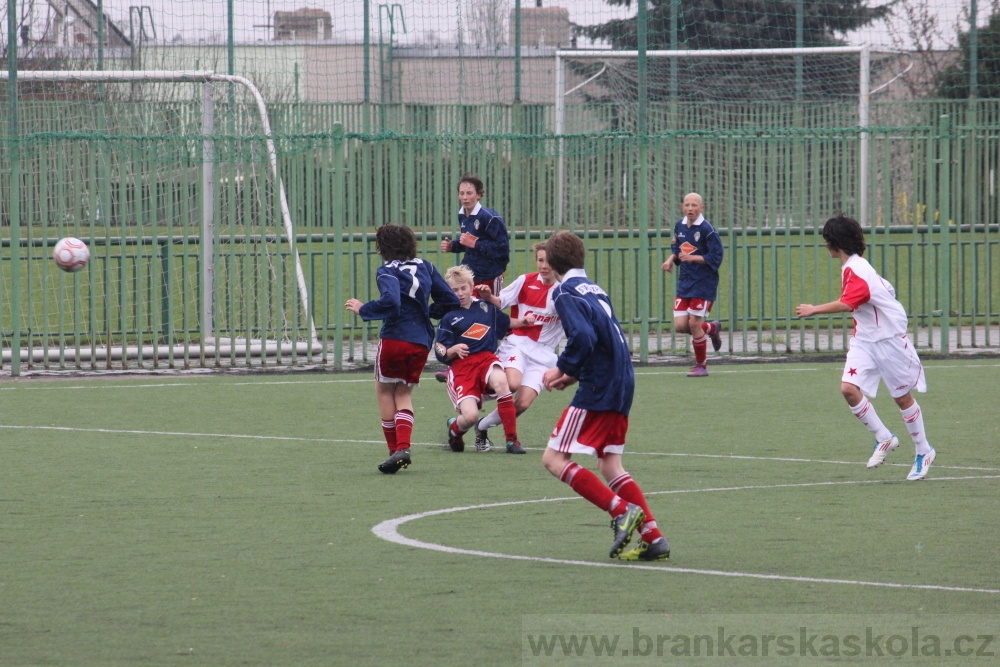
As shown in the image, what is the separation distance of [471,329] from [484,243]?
2.60 metres

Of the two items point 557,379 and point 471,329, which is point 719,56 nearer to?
point 471,329

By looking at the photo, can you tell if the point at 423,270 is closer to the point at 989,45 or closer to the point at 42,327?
the point at 42,327

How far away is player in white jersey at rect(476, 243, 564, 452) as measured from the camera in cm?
1002

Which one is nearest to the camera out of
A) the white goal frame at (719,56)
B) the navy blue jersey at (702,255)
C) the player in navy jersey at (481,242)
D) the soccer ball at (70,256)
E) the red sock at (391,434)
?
the red sock at (391,434)

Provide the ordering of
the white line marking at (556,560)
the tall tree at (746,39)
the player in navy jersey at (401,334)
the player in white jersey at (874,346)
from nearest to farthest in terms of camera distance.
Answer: the white line marking at (556,560)
the player in white jersey at (874,346)
the player in navy jersey at (401,334)
the tall tree at (746,39)

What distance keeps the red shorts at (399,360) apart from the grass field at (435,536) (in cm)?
62

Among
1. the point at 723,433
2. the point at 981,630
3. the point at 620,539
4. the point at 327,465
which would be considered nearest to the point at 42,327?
the point at 327,465

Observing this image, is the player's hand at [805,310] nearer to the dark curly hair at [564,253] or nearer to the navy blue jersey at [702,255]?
the dark curly hair at [564,253]

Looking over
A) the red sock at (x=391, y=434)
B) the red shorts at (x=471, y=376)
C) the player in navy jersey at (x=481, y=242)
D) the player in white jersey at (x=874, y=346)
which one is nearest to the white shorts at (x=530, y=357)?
the red shorts at (x=471, y=376)

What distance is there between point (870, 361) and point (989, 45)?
40.3ft

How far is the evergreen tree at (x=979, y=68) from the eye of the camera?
19359 millimetres

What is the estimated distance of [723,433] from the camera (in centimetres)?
1066

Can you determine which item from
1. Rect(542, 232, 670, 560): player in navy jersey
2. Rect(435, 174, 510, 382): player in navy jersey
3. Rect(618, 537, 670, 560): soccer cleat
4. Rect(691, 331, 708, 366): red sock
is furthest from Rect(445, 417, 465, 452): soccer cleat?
Rect(691, 331, 708, 366): red sock

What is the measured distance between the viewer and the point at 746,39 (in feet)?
71.8
